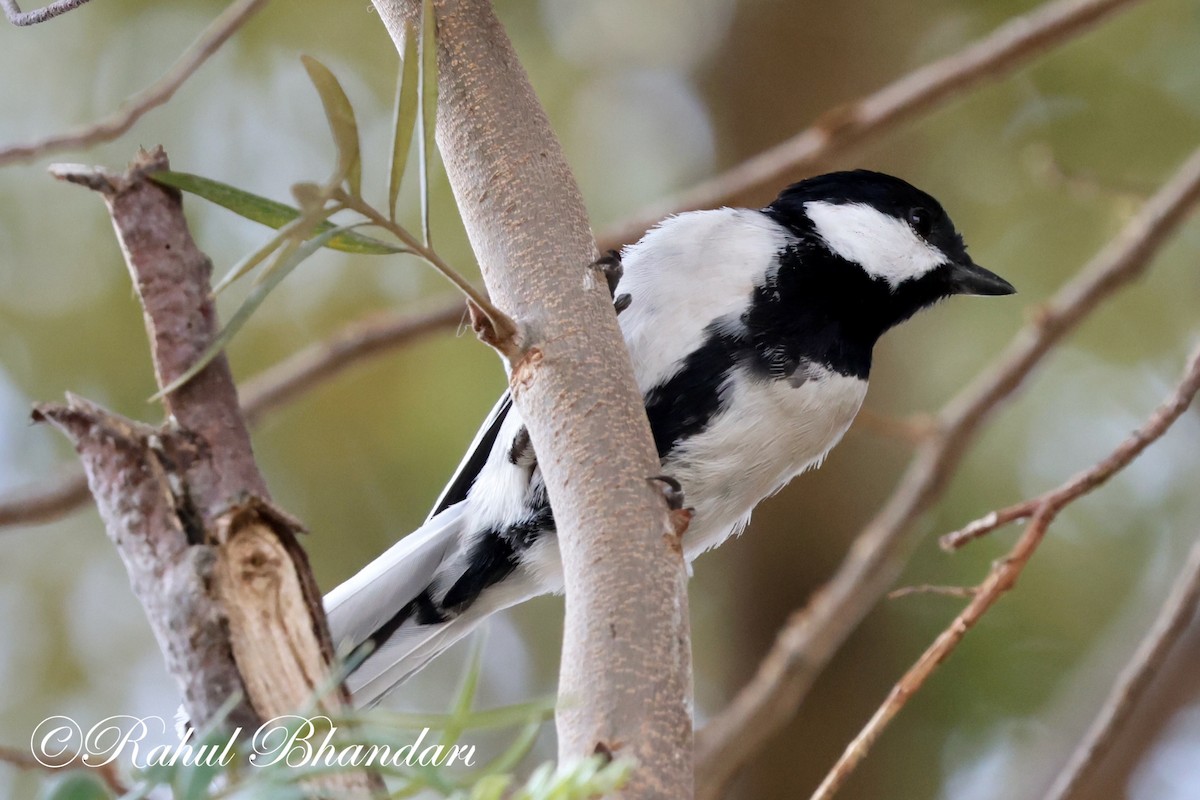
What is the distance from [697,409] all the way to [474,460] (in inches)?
19.0

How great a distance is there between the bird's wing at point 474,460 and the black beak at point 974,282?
0.95 m

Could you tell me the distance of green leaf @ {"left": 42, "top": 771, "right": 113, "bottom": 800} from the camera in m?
0.62

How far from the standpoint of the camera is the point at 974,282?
2439 millimetres

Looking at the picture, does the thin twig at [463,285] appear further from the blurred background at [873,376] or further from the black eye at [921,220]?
the blurred background at [873,376]

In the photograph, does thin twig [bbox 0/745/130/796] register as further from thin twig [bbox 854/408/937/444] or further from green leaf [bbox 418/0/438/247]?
thin twig [bbox 854/408/937/444]

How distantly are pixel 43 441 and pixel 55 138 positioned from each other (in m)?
2.16

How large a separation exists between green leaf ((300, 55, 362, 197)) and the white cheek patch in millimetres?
1410

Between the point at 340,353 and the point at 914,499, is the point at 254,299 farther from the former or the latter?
the point at 914,499

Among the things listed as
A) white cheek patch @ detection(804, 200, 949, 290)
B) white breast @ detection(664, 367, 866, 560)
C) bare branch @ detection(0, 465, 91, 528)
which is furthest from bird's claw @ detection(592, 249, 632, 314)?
bare branch @ detection(0, 465, 91, 528)

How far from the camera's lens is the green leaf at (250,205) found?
91 centimetres

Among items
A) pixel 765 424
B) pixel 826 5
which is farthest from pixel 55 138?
pixel 826 5

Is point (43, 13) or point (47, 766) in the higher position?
point (43, 13)

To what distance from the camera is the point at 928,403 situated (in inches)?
146

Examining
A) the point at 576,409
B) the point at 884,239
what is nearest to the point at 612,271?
the point at 576,409
